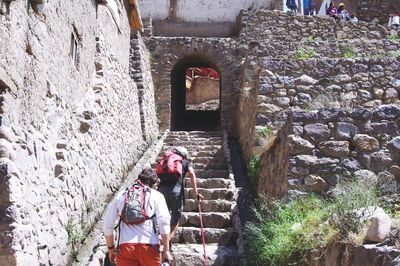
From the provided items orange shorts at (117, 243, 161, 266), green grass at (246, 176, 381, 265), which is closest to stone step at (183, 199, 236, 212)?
green grass at (246, 176, 381, 265)

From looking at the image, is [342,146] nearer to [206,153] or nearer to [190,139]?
[206,153]

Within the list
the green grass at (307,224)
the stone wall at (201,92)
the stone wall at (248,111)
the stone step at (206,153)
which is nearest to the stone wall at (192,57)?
the stone wall at (248,111)

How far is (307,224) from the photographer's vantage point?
5430 mm

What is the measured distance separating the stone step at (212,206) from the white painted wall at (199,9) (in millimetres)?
10467

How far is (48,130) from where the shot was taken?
6.34m

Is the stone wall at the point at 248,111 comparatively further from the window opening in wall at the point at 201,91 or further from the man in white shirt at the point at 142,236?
the window opening in wall at the point at 201,91

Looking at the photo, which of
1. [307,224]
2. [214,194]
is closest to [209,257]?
[307,224]

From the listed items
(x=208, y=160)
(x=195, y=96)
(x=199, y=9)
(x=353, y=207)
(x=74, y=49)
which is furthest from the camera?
(x=195, y=96)

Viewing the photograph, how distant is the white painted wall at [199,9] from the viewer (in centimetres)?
1778

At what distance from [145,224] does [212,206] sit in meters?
3.58

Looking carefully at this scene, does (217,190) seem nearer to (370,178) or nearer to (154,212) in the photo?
(370,178)

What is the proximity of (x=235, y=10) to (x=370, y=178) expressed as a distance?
1243 cm

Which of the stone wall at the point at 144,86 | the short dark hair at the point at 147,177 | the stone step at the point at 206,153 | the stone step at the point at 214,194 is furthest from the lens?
the stone wall at the point at 144,86

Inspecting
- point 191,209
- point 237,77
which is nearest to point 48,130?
point 191,209
